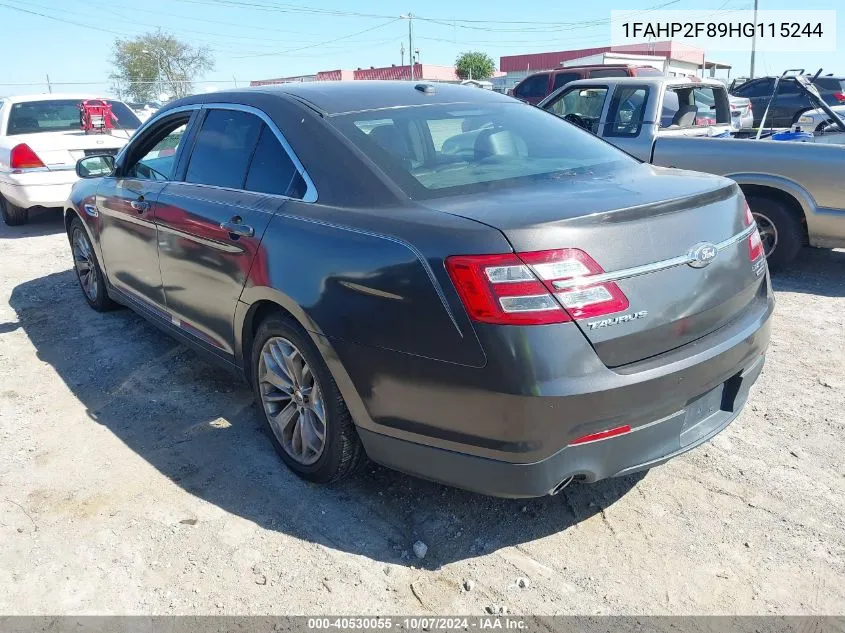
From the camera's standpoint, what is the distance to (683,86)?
6938 millimetres

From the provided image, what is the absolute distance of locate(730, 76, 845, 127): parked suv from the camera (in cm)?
1528

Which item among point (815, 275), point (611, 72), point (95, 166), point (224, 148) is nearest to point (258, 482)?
point (224, 148)

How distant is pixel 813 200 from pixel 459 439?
4515 millimetres

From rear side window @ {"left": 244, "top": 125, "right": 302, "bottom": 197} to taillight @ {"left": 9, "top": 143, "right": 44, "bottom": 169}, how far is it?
626 cm

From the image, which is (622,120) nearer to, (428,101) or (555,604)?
(428,101)

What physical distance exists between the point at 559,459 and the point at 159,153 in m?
3.32

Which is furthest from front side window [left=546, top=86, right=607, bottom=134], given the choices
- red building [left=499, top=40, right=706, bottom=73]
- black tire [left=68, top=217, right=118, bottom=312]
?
red building [left=499, top=40, right=706, bottom=73]

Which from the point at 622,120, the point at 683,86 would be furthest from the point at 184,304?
the point at 683,86

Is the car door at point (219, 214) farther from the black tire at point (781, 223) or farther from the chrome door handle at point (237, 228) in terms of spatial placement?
→ the black tire at point (781, 223)

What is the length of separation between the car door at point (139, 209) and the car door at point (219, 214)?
191 millimetres

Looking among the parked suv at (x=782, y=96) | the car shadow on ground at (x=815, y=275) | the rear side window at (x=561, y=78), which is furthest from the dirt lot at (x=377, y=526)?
the parked suv at (x=782, y=96)

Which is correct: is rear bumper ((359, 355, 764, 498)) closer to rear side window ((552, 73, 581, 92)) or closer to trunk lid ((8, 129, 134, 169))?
trunk lid ((8, 129, 134, 169))

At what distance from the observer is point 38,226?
30.6ft

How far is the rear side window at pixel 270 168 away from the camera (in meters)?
3.07
